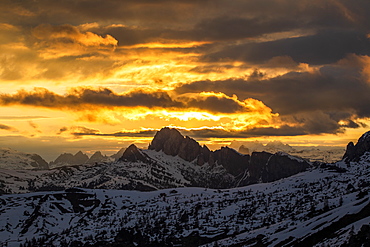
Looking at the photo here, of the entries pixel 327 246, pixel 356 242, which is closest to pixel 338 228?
pixel 327 246

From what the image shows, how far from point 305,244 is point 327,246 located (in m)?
24.7

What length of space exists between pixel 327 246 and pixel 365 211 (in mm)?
44815

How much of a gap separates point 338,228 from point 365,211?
16.2m

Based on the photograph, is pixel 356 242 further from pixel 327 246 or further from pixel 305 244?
pixel 305 244

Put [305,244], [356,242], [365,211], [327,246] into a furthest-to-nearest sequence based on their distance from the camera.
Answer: [365,211] < [305,244] < [327,246] < [356,242]

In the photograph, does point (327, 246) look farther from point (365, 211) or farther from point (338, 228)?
point (365, 211)

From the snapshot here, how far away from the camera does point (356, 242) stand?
462 feet

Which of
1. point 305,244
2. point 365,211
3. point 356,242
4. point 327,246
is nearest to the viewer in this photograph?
point 356,242

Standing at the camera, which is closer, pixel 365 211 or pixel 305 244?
pixel 305 244

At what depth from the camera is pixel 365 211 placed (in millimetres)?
192250

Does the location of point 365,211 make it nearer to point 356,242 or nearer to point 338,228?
point 338,228

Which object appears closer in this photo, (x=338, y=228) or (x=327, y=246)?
(x=327, y=246)

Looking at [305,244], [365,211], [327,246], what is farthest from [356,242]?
[365,211]

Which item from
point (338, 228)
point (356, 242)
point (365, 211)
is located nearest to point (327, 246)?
point (356, 242)
